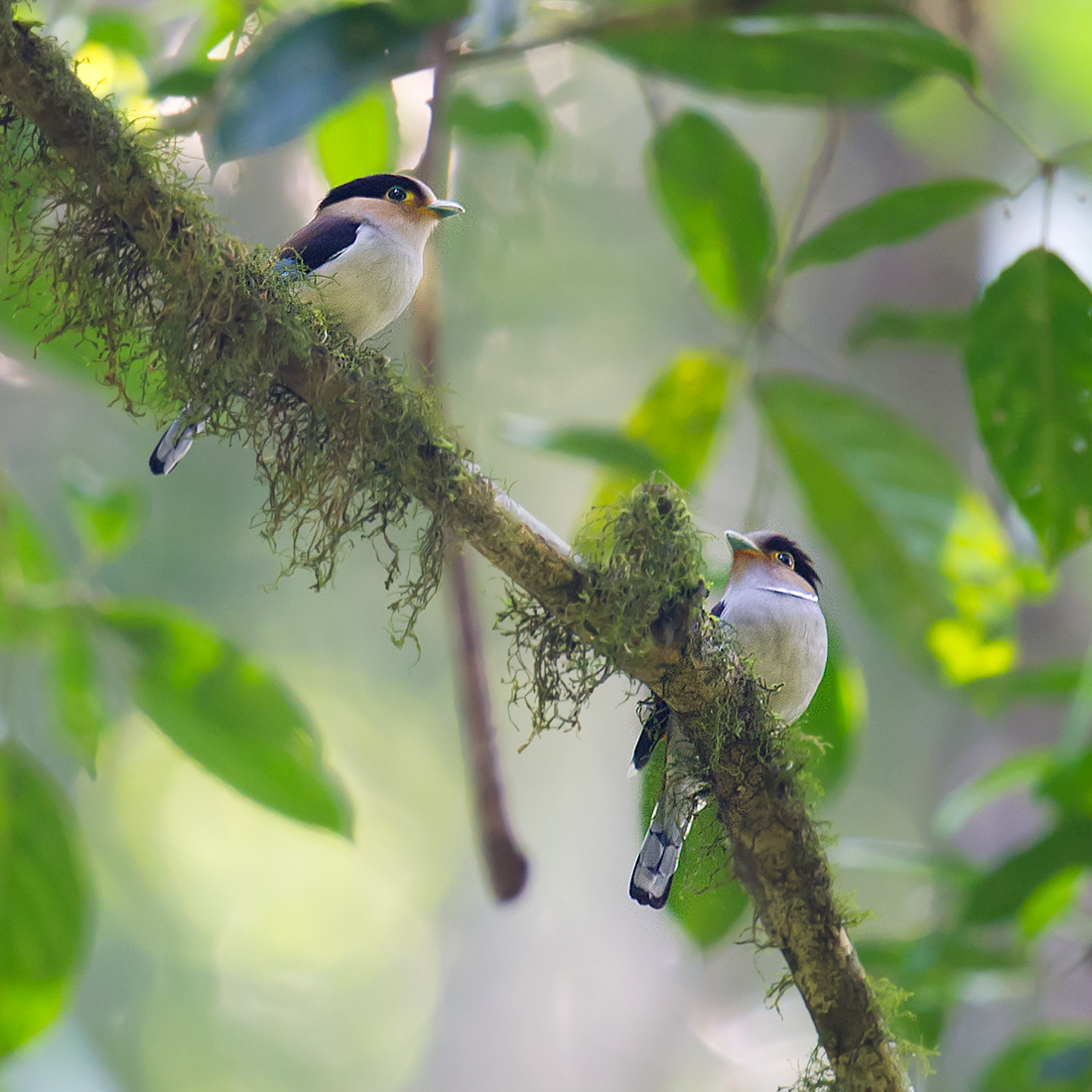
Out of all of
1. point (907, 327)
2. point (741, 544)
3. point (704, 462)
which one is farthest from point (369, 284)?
point (907, 327)

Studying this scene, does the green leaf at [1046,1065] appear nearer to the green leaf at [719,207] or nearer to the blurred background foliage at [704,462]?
the blurred background foliage at [704,462]

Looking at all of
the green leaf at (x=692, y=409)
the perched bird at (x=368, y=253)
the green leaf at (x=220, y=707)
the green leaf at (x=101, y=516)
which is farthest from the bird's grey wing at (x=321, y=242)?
the green leaf at (x=101, y=516)

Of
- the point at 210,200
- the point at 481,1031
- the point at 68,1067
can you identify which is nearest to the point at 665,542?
the point at 210,200

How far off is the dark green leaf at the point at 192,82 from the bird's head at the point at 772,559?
1.08 metres

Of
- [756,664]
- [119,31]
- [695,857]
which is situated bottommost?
[695,857]

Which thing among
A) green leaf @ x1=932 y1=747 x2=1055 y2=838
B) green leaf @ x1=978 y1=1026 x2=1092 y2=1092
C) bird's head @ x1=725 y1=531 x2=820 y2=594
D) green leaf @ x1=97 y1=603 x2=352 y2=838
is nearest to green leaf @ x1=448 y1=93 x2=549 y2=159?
green leaf @ x1=97 y1=603 x2=352 y2=838

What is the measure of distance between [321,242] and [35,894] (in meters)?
1.48

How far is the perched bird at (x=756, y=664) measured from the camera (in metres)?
0.91

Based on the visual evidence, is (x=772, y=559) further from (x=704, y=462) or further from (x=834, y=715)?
(x=704, y=462)

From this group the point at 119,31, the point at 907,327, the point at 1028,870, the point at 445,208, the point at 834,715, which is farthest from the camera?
the point at 907,327

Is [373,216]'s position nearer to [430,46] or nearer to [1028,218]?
[430,46]

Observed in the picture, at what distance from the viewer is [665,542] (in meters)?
0.91

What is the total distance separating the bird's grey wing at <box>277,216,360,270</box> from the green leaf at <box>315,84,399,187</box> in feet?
1.24

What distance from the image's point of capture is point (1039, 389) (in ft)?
Result: 4.66
